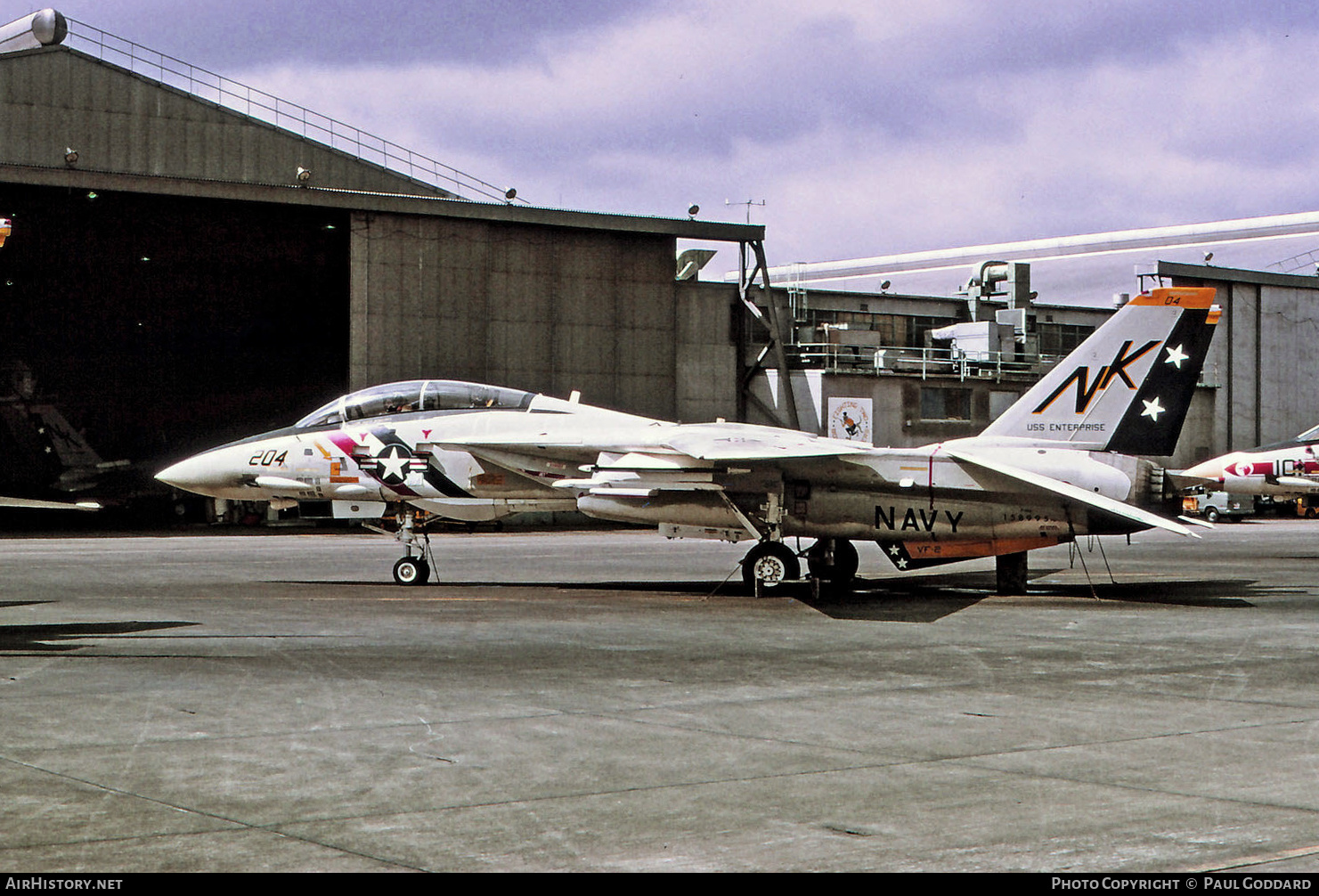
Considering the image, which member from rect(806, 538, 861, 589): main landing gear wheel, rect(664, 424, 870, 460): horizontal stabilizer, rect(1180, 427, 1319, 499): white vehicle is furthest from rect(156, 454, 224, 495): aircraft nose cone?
rect(1180, 427, 1319, 499): white vehicle

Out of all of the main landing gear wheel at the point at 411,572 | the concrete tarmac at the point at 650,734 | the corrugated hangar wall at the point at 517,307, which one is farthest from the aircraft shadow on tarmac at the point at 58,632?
the corrugated hangar wall at the point at 517,307

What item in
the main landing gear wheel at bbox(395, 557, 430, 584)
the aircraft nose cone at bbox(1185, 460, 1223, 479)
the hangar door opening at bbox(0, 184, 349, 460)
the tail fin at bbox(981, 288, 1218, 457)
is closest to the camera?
the tail fin at bbox(981, 288, 1218, 457)

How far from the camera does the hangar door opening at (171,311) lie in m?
41.1

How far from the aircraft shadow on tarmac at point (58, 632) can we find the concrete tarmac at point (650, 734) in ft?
0.29

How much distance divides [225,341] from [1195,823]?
164 feet

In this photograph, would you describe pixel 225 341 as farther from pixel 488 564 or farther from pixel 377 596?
pixel 377 596

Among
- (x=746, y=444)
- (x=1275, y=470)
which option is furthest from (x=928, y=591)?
(x=1275, y=470)

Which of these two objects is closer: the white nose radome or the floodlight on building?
the white nose radome

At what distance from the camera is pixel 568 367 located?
45406 mm

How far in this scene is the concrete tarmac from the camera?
19.1 feet

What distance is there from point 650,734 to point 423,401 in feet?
42.5

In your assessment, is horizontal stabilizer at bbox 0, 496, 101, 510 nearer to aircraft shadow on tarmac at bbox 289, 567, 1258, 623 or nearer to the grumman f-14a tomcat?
the grumman f-14a tomcat

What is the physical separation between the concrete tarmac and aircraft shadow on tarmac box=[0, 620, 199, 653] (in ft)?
0.29
